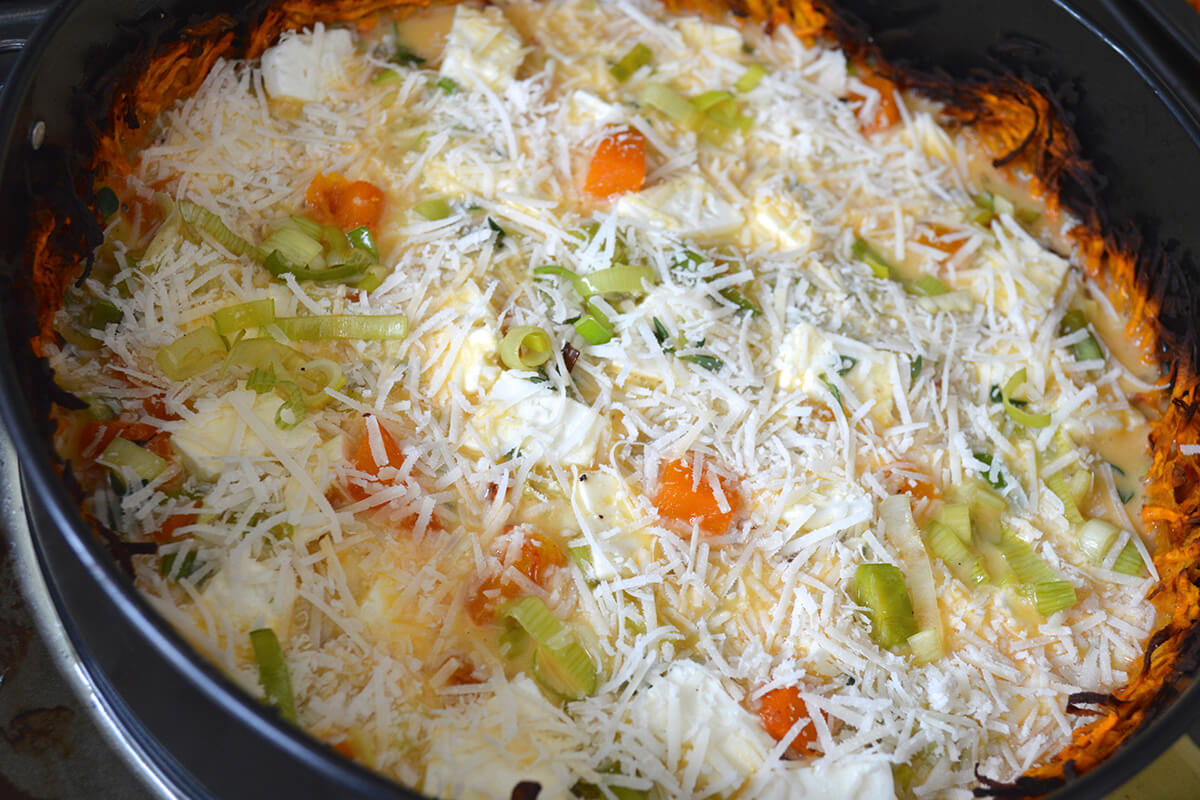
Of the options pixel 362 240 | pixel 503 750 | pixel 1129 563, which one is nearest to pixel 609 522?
pixel 503 750

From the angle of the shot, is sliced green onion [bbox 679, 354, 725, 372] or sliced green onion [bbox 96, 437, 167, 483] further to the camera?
sliced green onion [bbox 679, 354, 725, 372]

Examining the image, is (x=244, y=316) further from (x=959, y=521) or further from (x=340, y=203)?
(x=959, y=521)

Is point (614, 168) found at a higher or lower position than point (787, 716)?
higher

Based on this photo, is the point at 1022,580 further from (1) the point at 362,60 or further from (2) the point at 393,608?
(1) the point at 362,60

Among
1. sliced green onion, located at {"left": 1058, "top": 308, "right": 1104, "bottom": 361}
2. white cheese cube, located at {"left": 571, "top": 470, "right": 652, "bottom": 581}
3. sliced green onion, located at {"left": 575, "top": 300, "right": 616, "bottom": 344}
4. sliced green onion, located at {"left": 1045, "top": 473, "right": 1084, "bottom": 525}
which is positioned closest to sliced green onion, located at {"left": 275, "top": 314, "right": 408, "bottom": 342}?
sliced green onion, located at {"left": 575, "top": 300, "right": 616, "bottom": 344}

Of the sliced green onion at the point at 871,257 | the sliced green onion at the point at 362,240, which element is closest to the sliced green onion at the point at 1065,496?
the sliced green onion at the point at 871,257

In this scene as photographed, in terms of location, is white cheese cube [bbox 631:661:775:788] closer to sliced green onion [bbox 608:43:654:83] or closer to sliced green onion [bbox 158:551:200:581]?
sliced green onion [bbox 158:551:200:581]
